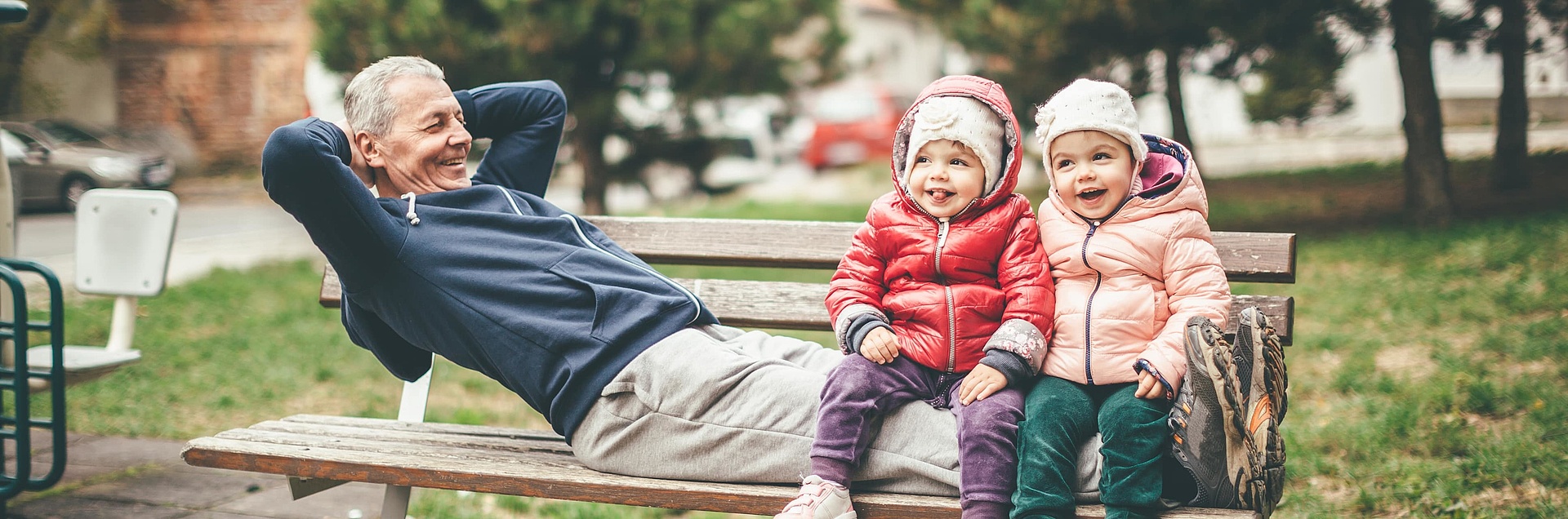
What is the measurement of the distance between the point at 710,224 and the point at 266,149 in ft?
4.14

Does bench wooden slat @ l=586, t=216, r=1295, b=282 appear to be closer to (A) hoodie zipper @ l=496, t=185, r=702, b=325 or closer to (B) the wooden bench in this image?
(B) the wooden bench

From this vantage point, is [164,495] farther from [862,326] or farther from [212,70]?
[212,70]

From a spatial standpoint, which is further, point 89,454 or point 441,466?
point 89,454

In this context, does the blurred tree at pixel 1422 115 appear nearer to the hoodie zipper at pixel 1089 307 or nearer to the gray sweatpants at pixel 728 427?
the hoodie zipper at pixel 1089 307

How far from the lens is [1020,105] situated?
11039 mm

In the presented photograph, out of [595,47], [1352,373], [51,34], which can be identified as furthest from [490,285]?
[51,34]

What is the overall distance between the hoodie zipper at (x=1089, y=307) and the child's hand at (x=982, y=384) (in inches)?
6.6

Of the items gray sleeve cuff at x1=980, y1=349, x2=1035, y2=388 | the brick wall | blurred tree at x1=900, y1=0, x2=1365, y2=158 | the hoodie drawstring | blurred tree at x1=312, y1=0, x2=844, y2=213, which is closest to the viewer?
gray sleeve cuff at x1=980, y1=349, x2=1035, y2=388

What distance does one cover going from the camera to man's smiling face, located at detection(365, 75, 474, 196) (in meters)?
2.81

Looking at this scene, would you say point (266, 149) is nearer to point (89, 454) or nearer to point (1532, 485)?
point (89, 454)

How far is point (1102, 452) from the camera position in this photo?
7.28ft

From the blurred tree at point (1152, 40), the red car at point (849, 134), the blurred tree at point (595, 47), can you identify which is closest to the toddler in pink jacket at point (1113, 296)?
the blurred tree at point (1152, 40)

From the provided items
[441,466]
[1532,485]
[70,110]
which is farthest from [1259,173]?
[70,110]

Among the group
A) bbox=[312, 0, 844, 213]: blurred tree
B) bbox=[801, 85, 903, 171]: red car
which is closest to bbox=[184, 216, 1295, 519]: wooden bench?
bbox=[312, 0, 844, 213]: blurred tree
